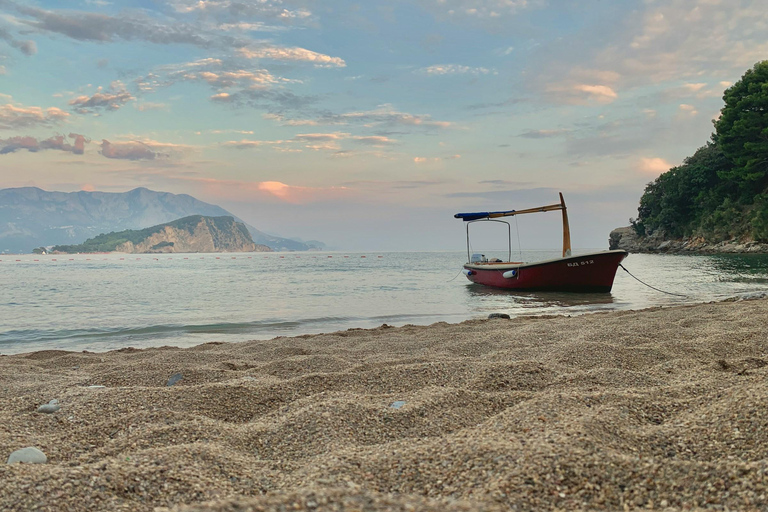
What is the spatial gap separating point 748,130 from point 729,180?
9933 millimetres

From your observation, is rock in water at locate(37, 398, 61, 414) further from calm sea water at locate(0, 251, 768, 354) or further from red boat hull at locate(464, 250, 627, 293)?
red boat hull at locate(464, 250, 627, 293)

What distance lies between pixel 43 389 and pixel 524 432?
457 centimetres

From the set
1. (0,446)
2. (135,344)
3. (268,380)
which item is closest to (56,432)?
(0,446)

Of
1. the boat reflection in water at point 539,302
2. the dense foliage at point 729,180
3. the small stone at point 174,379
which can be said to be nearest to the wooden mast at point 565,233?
the boat reflection in water at point 539,302

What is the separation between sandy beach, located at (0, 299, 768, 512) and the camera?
6.75 ft

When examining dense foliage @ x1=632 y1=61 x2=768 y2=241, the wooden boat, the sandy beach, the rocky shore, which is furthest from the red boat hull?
dense foliage @ x1=632 y1=61 x2=768 y2=241

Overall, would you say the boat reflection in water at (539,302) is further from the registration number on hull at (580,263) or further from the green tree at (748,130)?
the green tree at (748,130)

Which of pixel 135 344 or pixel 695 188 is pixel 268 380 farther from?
pixel 695 188

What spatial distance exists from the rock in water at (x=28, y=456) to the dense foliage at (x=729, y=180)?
65.4 m

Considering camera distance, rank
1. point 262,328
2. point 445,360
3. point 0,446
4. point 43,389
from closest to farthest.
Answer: point 0,446 → point 43,389 → point 445,360 → point 262,328

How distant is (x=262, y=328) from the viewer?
13.2 meters

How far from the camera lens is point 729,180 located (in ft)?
205

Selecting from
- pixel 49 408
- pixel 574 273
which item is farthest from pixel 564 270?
pixel 49 408

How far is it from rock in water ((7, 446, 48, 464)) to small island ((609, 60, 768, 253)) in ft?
207
